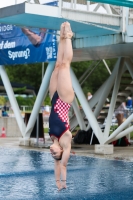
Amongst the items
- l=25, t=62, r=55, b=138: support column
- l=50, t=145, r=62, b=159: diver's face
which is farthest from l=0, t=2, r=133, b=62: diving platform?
l=50, t=145, r=62, b=159: diver's face

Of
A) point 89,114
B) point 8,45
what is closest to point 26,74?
point 8,45

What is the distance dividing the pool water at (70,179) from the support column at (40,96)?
377cm

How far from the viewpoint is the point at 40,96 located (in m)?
20.7

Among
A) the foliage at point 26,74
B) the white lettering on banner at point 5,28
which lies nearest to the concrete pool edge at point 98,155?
the white lettering on banner at point 5,28

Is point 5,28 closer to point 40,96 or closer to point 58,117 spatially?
point 40,96

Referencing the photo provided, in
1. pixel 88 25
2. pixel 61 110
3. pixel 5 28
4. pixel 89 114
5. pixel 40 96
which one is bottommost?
pixel 89 114

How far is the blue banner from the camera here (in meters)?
19.6

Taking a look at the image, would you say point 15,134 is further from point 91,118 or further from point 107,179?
point 107,179

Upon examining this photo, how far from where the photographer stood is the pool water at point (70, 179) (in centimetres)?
1016

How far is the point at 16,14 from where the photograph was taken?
14320 mm

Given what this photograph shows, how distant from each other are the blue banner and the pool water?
4143 millimetres

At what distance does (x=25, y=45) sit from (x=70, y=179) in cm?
949

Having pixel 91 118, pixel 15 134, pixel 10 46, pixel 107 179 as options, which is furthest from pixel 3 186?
pixel 15 134

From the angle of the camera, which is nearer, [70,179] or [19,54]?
[70,179]
